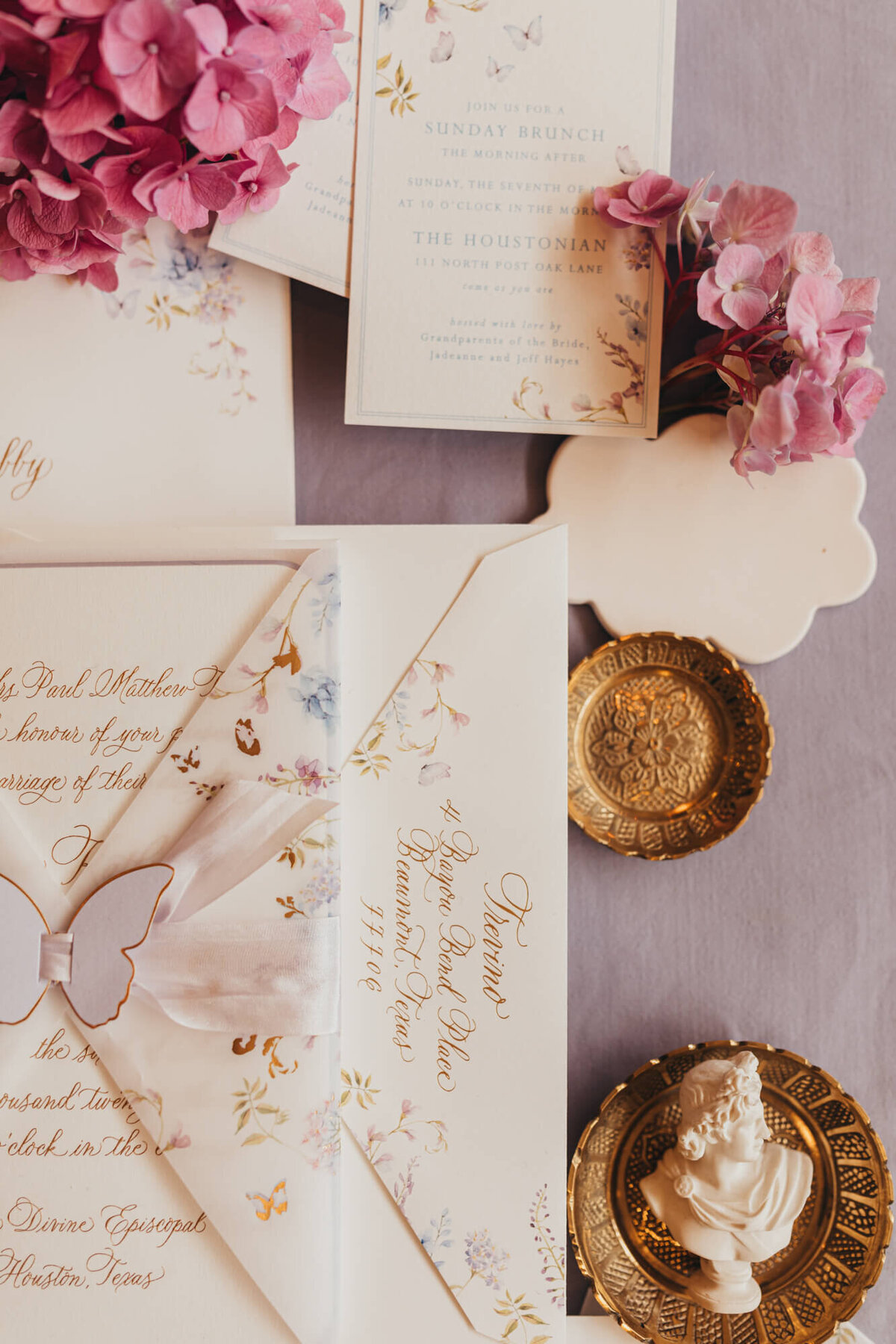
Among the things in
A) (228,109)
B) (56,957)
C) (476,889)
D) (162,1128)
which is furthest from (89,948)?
(228,109)

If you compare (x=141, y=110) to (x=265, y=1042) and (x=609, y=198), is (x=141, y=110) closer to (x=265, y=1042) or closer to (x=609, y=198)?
(x=609, y=198)

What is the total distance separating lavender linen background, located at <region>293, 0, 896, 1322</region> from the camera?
0.64 m

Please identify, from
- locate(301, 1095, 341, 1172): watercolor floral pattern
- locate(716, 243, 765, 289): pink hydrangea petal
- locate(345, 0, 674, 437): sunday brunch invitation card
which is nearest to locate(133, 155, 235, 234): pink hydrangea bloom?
locate(345, 0, 674, 437): sunday brunch invitation card

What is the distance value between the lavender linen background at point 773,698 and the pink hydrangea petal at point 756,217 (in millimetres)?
105

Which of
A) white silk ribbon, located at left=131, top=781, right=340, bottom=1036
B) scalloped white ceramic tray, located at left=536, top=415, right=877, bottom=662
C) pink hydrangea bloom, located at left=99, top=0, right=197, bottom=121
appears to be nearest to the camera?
pink hydrangea bloom, located at left=99, top=0, right=197, bottom=121

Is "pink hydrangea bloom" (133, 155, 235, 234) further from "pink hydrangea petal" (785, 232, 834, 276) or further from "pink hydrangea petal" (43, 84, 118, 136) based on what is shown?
"pink hydrangea petal" (785, 232, 834, 276)

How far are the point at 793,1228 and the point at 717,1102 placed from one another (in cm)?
14

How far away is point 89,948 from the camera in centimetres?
53

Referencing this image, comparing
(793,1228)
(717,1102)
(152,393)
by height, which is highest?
(152,393)

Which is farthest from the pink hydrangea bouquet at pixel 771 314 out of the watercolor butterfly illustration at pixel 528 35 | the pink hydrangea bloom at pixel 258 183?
the pink hydrangea bloom at pixel 258 183

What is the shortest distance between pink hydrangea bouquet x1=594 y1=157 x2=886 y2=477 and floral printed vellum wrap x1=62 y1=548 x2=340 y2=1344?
0.29 meters

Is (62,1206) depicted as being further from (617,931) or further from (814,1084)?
(814,1084)

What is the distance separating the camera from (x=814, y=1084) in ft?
2.07

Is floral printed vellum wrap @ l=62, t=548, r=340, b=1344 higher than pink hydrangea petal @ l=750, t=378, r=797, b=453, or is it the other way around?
pink hydrangea petal @ l=750, t=378, r=797, b=453
